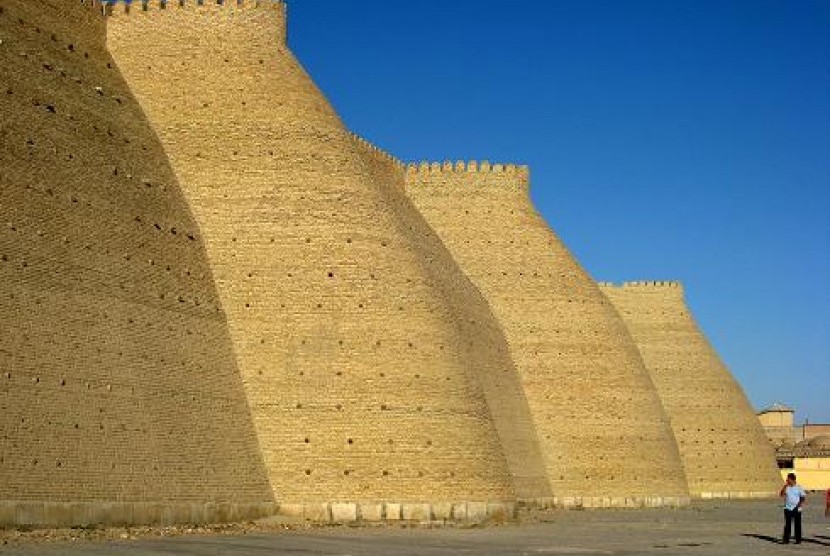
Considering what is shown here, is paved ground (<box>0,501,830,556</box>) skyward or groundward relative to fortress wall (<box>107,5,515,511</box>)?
groundward

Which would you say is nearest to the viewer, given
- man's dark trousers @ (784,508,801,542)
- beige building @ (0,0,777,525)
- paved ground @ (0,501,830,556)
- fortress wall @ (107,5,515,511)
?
paved ground @ (0,501,830,556)

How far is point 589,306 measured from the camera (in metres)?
44.7

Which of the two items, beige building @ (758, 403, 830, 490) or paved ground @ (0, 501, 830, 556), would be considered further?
beige building @ (758, 403, 830, 490)

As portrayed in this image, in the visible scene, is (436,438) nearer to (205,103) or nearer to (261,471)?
(261,471)

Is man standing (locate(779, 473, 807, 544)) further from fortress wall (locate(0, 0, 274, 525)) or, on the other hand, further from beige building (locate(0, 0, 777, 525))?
→ fortress wall (locate(0, 0, 274, 525))

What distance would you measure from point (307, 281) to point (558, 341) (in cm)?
1664

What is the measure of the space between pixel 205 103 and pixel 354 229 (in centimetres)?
412

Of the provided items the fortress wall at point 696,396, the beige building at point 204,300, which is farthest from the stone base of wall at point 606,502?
the fortress wall at point 696,396

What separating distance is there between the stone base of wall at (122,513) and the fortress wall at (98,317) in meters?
0.03

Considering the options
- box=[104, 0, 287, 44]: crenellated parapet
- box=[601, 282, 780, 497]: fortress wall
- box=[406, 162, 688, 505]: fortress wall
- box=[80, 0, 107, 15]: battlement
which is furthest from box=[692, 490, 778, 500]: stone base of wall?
box=[80, 0, 107, 15]: battlement

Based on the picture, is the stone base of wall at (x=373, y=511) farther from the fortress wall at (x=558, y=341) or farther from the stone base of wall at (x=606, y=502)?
the fortress wall at (x=558, y=341)

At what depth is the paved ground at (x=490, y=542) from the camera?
744 inches

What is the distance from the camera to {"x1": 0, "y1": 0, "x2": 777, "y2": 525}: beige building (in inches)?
899

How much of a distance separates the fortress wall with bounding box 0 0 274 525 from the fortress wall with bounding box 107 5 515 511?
56cm
